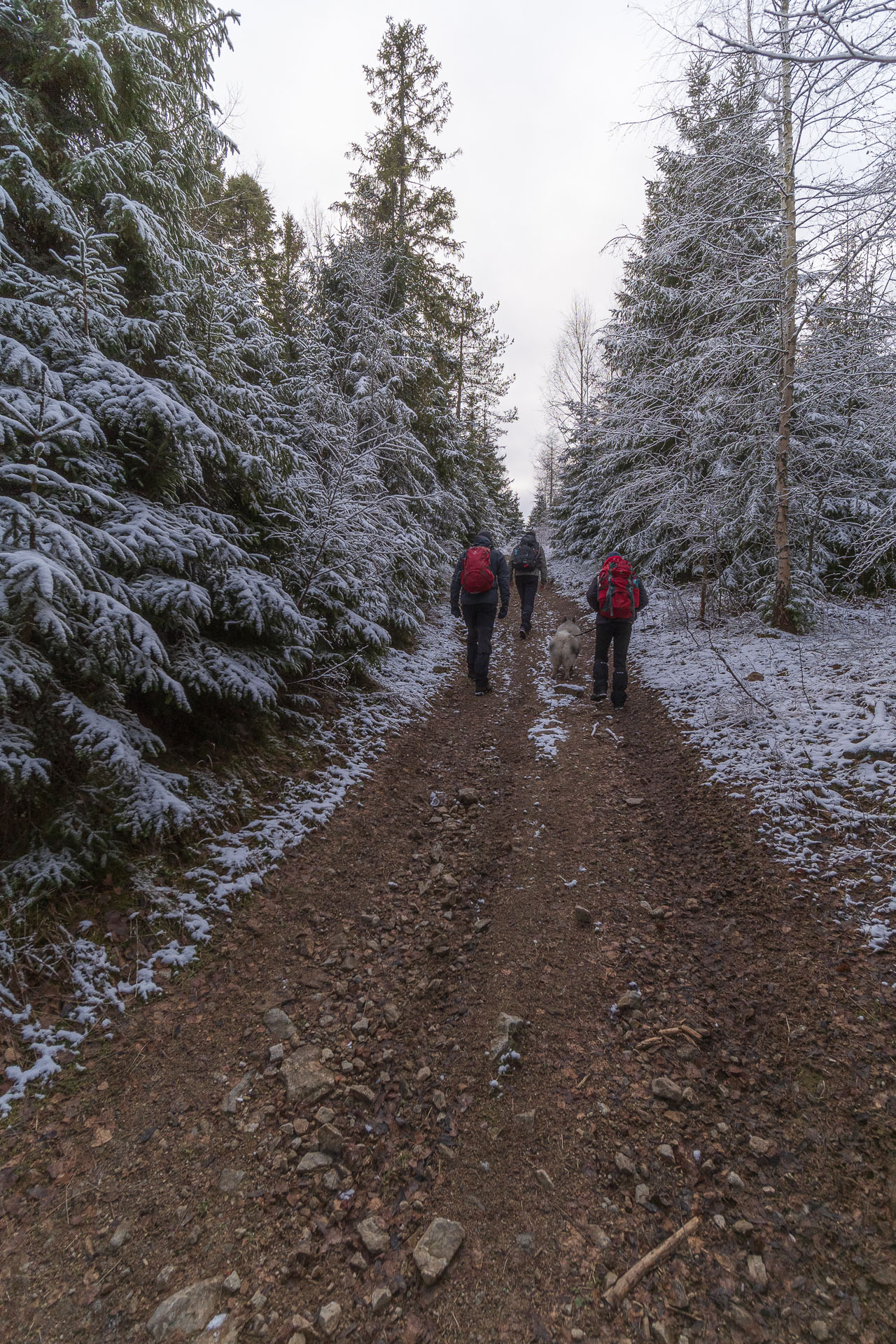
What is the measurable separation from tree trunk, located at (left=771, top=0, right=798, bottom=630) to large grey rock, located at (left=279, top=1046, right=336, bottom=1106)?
9448 millimetres

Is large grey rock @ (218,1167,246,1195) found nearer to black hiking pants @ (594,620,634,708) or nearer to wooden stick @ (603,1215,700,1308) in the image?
wooden stick @ (603,1215,700,1308)

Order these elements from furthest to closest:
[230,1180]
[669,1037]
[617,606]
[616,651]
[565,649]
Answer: [565,649] → [616,651] → [617,606] → [669,1037] → [230,1180]

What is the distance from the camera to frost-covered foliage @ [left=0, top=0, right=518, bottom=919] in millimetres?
3420

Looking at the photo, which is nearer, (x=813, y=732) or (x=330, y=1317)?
(x=330, y=1317)

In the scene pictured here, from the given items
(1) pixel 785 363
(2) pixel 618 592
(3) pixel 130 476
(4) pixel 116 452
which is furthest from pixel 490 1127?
(1) pixel 785 363

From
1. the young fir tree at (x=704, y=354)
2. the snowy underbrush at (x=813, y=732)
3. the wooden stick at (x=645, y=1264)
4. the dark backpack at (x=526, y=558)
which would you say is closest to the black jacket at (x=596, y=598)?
the snowy underbrush at (x=813, y=732)

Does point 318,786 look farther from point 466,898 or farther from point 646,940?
point 646,940

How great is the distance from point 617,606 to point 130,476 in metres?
6.15

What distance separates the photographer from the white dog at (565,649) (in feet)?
32.5

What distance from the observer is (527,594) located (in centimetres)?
1434

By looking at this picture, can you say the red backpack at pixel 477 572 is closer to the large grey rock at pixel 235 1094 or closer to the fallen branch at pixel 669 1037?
the fallen branch at pixel 669 1037

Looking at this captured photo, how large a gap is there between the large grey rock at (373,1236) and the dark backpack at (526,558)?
42.1 feet

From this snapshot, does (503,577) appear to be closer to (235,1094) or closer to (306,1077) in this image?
(306,1077)

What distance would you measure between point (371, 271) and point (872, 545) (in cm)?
1022
